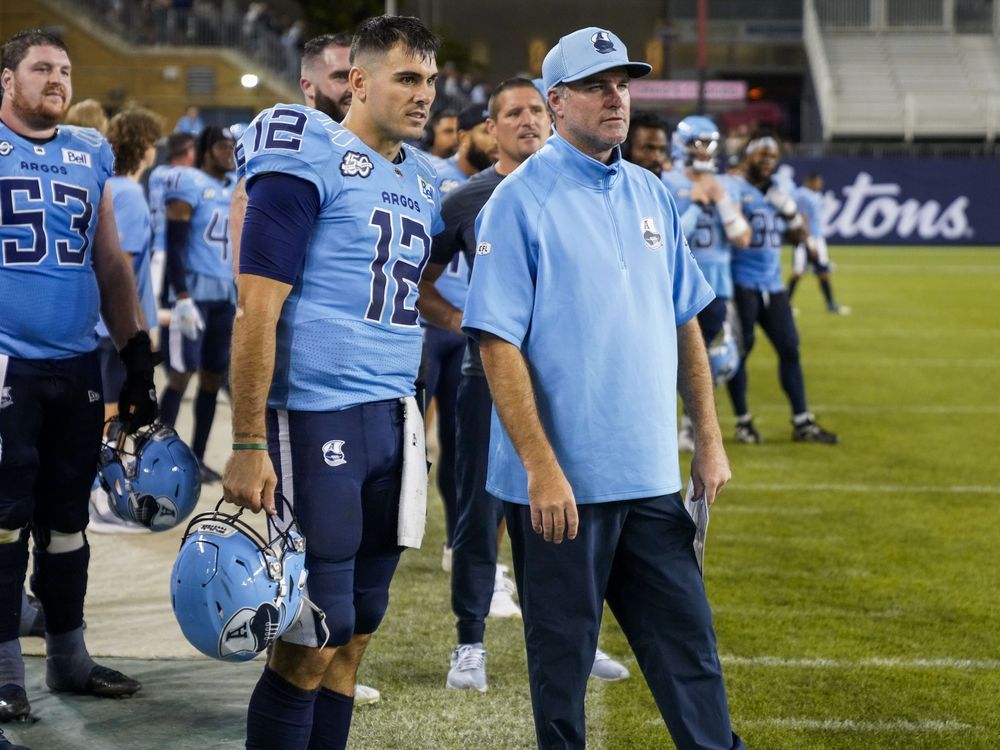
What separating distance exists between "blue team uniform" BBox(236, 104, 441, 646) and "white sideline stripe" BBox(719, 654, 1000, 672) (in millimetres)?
2152

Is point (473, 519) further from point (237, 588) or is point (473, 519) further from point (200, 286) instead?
point (200, 286)

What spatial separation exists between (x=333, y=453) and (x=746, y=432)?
23.1ft

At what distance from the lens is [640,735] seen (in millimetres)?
4387

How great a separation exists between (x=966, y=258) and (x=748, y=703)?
79.0 ft

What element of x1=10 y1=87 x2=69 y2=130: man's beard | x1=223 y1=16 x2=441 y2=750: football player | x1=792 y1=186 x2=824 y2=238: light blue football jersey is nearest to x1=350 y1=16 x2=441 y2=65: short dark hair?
x1=223 y1=16 x2=441 y2=750: football player

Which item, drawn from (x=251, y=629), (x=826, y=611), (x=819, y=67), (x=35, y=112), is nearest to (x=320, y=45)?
(x=35, y=112)

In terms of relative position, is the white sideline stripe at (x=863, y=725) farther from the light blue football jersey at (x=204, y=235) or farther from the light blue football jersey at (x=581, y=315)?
the light blue football jersey at (x=204, y=235)

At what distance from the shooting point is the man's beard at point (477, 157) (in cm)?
604

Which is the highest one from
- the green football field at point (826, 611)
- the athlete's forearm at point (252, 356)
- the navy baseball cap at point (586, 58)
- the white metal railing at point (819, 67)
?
the white metal railing at point (819, 67)

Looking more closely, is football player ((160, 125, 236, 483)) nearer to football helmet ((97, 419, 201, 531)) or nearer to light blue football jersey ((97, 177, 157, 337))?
light blue football jersey ((97, 177, 157, 337))

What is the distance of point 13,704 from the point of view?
432 centimetres

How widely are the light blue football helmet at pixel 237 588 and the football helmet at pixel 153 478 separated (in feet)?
3.00

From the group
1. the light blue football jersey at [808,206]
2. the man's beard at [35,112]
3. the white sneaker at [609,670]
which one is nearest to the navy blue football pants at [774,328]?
the white sneaker at [609,670]

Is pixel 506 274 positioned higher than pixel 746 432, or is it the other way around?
pixel 506 274
